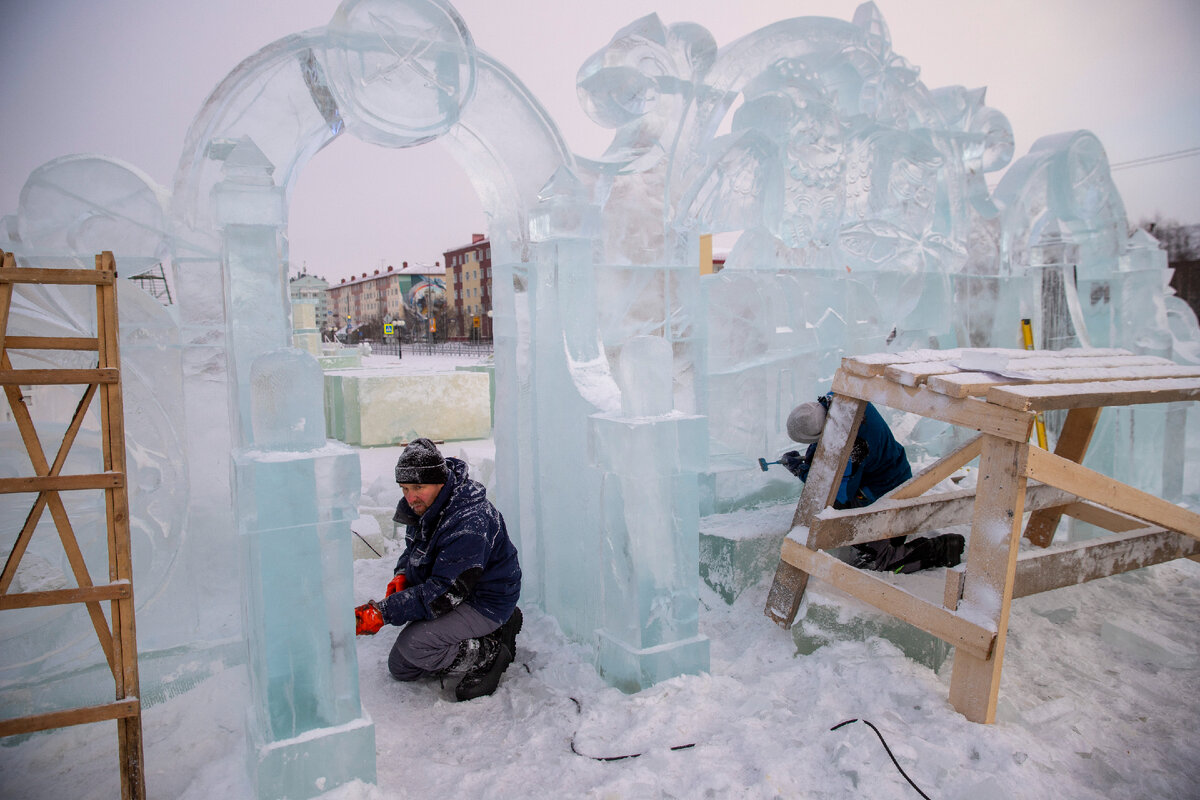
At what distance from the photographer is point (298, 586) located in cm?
261

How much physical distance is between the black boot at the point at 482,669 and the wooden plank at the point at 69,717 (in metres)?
1.44

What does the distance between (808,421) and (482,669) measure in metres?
2.16

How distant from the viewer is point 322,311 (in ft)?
254

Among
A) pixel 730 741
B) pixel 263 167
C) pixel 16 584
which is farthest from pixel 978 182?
pixel 16 584

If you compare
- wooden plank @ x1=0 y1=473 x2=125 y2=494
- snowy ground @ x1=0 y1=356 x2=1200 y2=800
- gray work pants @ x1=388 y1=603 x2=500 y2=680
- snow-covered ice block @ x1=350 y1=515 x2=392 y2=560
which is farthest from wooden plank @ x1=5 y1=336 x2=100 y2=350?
snow-covered ice block @ x1=350 y1=515 x2=392 y2=560

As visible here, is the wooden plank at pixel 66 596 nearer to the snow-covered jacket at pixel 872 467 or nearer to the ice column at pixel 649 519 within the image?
the ice column at pixel 649 519

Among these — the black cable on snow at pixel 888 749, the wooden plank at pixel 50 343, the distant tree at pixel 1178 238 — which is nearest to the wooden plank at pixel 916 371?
the black cable on snow at pixel 888 749

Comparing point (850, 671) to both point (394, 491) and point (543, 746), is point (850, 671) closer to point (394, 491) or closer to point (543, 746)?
point (543, 746)

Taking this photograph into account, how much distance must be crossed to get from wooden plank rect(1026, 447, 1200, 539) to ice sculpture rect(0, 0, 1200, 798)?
138 centimetres

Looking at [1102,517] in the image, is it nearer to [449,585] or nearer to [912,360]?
[912,360]

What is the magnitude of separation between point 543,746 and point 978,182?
575 cm

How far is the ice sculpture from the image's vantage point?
2.68 m

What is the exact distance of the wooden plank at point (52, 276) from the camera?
2.37 meters

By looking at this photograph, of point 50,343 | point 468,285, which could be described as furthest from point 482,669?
point 468,285
